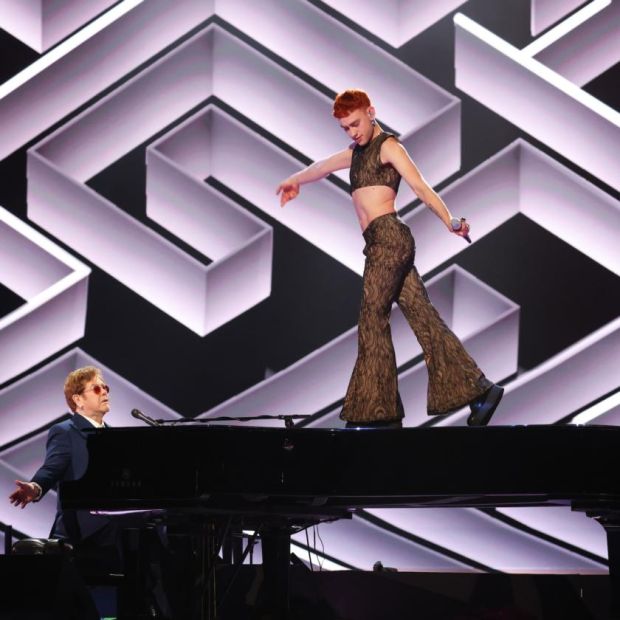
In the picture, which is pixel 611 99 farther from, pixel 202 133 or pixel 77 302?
pixel 77 302

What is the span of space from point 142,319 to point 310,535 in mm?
1379

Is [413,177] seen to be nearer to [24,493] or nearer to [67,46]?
[24,493]

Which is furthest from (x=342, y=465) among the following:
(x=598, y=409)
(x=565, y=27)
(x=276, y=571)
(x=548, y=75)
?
(x=565, y=27)

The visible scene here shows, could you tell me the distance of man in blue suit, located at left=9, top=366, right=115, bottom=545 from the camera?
4039 mm

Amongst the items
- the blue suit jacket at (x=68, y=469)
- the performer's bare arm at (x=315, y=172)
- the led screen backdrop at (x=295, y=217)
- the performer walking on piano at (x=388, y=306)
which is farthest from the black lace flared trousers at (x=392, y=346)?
the led screen backdrop at (x=295, y=217)

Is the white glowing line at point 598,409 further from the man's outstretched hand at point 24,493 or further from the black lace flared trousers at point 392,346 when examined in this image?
the man's outstretched hand at point 24,493

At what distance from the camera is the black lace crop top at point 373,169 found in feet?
11.9

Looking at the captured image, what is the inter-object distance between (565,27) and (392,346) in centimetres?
246

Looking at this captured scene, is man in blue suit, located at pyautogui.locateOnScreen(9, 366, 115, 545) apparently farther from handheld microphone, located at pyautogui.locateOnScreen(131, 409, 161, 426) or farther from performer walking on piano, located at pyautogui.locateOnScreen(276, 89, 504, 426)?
performer walking on piano, located at pyautogui.locateOnScreen(276, 89, 504, 426)

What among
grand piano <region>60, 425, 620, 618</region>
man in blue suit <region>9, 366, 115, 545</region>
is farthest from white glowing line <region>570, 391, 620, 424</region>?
man in blue suit <region>9, 366, 115, 545</region>

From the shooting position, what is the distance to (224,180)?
17.8 ft

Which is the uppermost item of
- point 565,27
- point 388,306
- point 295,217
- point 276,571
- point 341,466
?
point 565,27

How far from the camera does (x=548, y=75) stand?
5.22 metres

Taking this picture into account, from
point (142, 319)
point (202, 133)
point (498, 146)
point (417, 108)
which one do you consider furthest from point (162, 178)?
point (498, 146)
